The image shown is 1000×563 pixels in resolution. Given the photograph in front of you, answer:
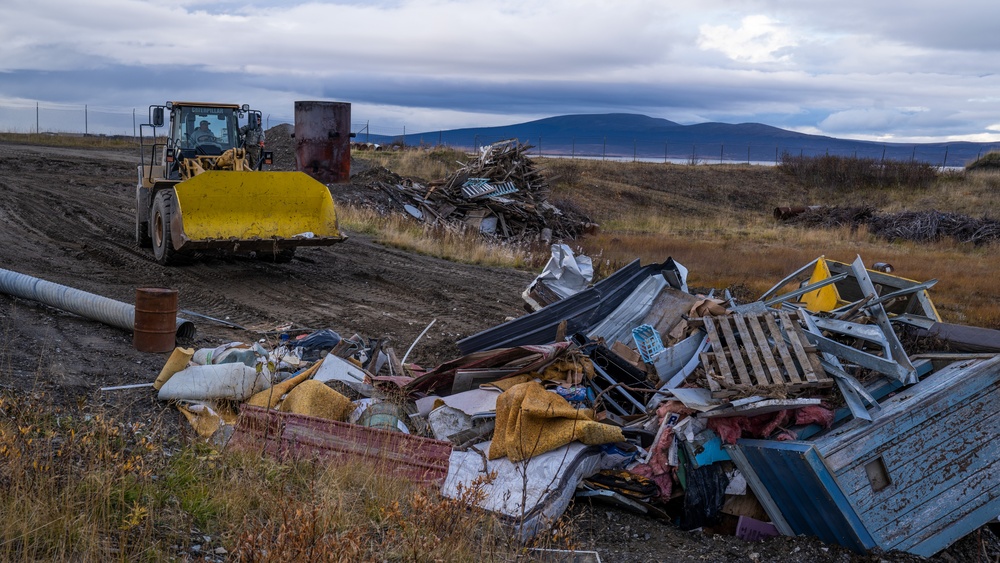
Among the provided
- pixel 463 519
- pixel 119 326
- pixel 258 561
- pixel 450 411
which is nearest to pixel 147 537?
pixel 258 561

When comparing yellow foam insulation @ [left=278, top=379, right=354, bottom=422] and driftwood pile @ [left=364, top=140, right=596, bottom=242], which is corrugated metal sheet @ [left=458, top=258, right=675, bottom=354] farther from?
driftwood pile @ [left=364, top=140, right=596, bottom=242]

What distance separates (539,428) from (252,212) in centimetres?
782

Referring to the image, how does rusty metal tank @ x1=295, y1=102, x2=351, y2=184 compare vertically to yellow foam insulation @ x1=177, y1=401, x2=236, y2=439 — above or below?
above

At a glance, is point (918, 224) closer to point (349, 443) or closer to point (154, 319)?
point (154, 319)

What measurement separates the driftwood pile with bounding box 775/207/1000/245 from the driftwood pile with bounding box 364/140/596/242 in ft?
35.8

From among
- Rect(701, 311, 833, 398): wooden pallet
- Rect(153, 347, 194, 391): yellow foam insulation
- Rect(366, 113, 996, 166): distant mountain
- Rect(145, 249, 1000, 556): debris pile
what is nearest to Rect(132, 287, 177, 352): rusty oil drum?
Rect(145, 249, 1000, 556): debris pile

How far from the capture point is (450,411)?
6.70 meters

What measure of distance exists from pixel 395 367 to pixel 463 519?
4.28 meters

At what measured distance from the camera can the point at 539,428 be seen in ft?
19.5

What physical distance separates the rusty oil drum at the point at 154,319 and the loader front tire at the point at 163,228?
4.27 m

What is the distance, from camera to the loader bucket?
38.7 ft

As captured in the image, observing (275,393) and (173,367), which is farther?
(173,367)

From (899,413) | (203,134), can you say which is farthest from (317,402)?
(203,134)

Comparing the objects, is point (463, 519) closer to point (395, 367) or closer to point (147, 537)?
point (147, 537)
